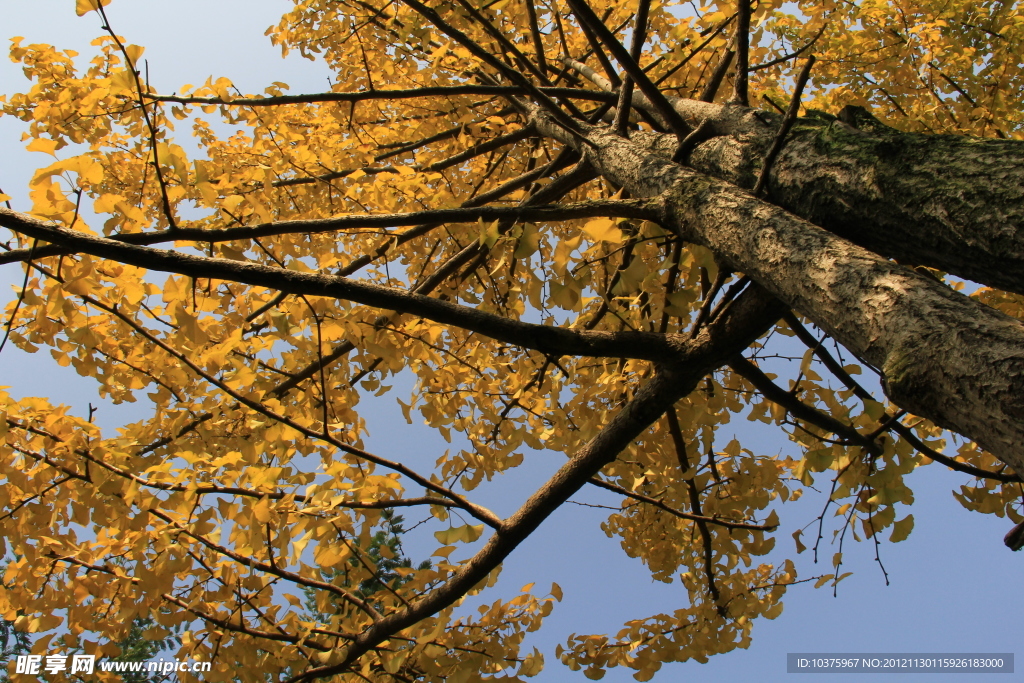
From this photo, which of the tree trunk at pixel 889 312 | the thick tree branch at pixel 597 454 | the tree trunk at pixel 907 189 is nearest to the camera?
the tree trunk at pixel 889 312

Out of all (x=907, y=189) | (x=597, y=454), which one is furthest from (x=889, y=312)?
(x=597, y=454)

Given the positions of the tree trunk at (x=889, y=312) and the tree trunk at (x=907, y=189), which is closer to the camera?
the tree trunk at (x=889, y=312)

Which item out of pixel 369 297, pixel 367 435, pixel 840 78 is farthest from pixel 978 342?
pixel 840 78

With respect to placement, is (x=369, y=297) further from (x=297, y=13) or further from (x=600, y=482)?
(x=297, y=13)

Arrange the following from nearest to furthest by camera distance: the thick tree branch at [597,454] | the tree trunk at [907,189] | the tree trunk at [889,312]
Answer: the tree trunk at [889,312]
the tree trunk at [907,189]
the thick tree branch at [597,454]

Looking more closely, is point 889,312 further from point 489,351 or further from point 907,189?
point 489,351

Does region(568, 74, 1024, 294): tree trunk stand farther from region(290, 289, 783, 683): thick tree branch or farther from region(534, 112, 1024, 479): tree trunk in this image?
region(290, 289, 783, 683): thick tree branch

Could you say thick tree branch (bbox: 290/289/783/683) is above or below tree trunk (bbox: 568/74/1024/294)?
below

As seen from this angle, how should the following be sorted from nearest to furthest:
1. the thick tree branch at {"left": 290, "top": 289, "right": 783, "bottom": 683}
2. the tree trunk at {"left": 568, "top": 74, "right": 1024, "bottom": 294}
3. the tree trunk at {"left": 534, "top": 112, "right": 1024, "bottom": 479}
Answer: the tree trunk at {"left": 534, "top": 112, "right": 1024, "bottom": 479} → the tree trunk at {"left": 568, "top": 74, "right": 1024, "bottom": 294} → the thick tree branch at {"left": 290, "top": 289, "right": 783, "bottom": 683}

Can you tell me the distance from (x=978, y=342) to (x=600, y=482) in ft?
4.60

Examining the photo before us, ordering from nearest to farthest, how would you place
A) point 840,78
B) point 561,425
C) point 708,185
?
point 708,185 < point 561,425 < point 840,78

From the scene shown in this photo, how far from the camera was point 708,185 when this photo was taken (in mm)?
1537

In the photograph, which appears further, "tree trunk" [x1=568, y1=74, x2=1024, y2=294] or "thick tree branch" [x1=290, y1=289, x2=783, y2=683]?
"thick tree branch" [x1=290, y1=289, x2=783, y2=683]

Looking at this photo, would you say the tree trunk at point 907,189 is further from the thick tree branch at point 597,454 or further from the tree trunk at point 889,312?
the thick tree branch at point 597,454
